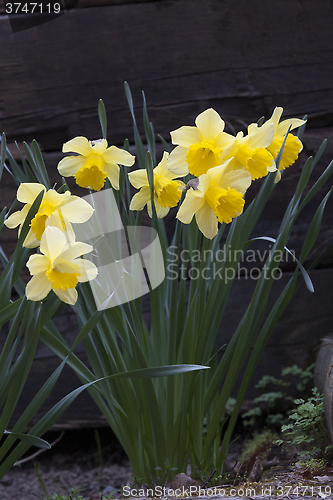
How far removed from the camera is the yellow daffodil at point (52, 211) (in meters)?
0.58

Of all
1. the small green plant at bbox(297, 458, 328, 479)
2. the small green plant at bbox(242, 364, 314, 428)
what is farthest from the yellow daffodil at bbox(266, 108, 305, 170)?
the small green plant at bbox(242, 364, 314, 428)

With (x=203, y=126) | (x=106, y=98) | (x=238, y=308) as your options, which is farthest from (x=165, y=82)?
(x=238, y=308)

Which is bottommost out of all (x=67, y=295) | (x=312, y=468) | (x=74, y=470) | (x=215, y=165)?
(x=74, y=470)

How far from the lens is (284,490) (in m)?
0.66

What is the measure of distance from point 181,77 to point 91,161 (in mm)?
705

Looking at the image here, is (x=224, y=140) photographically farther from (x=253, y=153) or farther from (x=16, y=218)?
(x=16, y=218)

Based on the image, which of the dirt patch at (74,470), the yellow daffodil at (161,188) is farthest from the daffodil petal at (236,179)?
the dirt patch at (74,470)

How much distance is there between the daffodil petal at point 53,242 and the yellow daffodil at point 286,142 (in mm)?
419

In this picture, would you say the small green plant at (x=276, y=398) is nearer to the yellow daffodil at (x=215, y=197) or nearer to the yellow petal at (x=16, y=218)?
the yellow daffodil at (x=215, y=197)

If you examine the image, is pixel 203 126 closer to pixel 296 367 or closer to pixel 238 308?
pixel 238 308

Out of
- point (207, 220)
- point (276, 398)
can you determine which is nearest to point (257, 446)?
point (276, 398)

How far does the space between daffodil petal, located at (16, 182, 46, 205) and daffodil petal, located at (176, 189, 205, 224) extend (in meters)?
0.23

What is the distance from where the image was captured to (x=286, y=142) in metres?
0.70

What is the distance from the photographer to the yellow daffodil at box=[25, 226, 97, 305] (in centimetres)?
53
